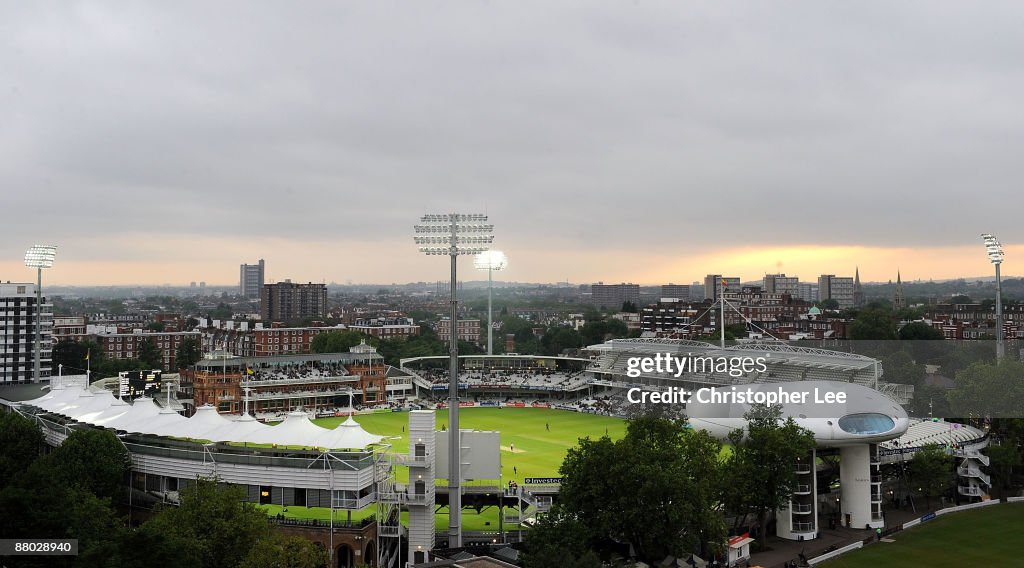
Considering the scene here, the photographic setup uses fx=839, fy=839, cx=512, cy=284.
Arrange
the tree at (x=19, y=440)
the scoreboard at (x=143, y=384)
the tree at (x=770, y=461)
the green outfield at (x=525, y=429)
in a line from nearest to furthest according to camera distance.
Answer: the tree at (x=770, y=461)
the tree at (x=19, y=440)
the green outfield at (x=525, y=429)
the scoreboard at (x=143, y=384)

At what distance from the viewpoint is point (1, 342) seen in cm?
7775

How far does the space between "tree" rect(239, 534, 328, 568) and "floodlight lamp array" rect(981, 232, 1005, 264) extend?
172 ft

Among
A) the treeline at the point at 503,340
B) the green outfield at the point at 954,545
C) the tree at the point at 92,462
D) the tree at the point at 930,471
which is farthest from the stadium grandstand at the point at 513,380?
the tree at the point at 92,462

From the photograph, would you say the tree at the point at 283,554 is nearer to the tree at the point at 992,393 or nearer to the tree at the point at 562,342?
the tree at the point at 992,393

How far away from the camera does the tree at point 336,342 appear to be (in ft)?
345

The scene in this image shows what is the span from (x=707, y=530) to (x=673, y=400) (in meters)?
24.3

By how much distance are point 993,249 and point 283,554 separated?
178 feet

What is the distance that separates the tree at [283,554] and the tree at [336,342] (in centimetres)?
7915

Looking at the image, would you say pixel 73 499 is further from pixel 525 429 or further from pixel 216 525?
pixel 525 429

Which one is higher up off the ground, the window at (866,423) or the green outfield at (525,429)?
the window at (866,423)

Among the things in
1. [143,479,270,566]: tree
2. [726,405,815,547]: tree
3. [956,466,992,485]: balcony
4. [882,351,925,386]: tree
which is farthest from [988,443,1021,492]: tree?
[143,479,270,566]: tree

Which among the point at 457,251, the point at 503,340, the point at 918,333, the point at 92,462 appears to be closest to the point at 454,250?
the point at 457,251

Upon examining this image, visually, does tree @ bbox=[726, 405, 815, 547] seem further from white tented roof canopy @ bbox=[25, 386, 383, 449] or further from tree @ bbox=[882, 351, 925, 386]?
tree @ bbox=[882, 351, 925, 386]

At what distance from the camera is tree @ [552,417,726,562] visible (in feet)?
91.2
